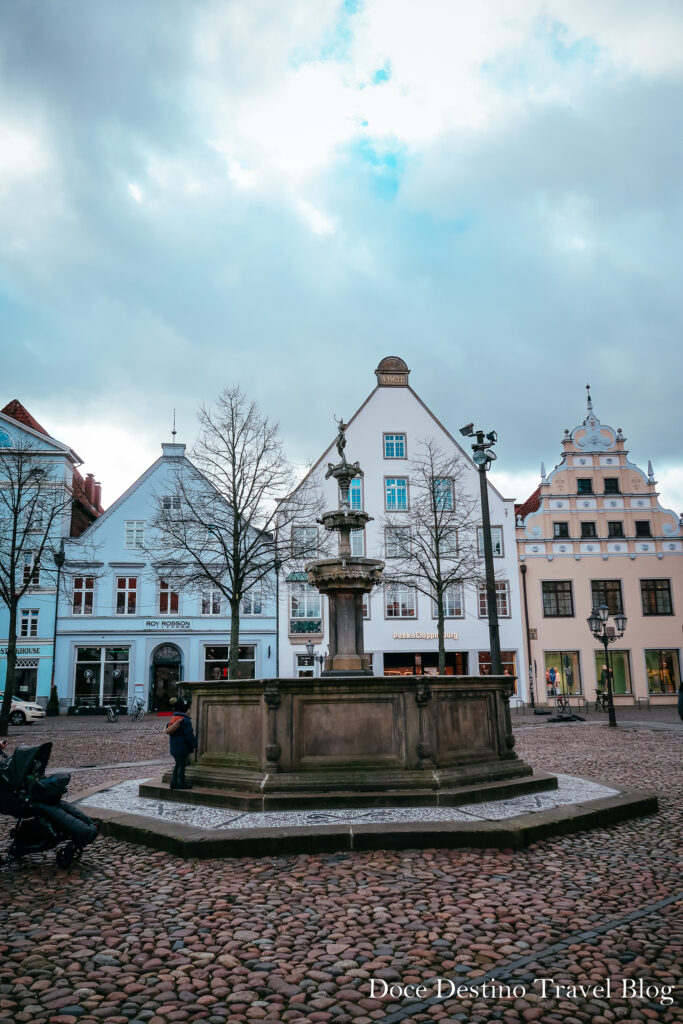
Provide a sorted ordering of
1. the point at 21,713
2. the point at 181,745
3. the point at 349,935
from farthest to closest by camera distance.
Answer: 1. the point at 21,713
2. the point at 181,745
3. the point at 349,935

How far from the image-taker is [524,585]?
37.8 metres

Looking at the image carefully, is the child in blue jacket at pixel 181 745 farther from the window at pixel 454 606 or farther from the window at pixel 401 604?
the window at pixel 454 606

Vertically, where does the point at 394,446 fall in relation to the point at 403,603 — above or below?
above

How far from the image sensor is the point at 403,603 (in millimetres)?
36969

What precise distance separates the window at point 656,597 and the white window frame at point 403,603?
38.6ft

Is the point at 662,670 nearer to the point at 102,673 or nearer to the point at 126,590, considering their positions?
the point at 126,590

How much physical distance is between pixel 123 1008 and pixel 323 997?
1.05 m

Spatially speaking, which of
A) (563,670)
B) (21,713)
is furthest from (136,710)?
(563,670)

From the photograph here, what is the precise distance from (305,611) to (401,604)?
484cm

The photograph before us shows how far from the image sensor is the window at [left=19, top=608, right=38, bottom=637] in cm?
3800

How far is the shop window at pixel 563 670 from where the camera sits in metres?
36.9

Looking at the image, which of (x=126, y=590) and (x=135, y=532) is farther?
(x=135, y=532)

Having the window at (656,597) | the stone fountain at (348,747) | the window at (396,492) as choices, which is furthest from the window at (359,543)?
the stone fountain at (348,747)

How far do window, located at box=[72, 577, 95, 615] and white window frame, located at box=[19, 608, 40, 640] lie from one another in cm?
198
